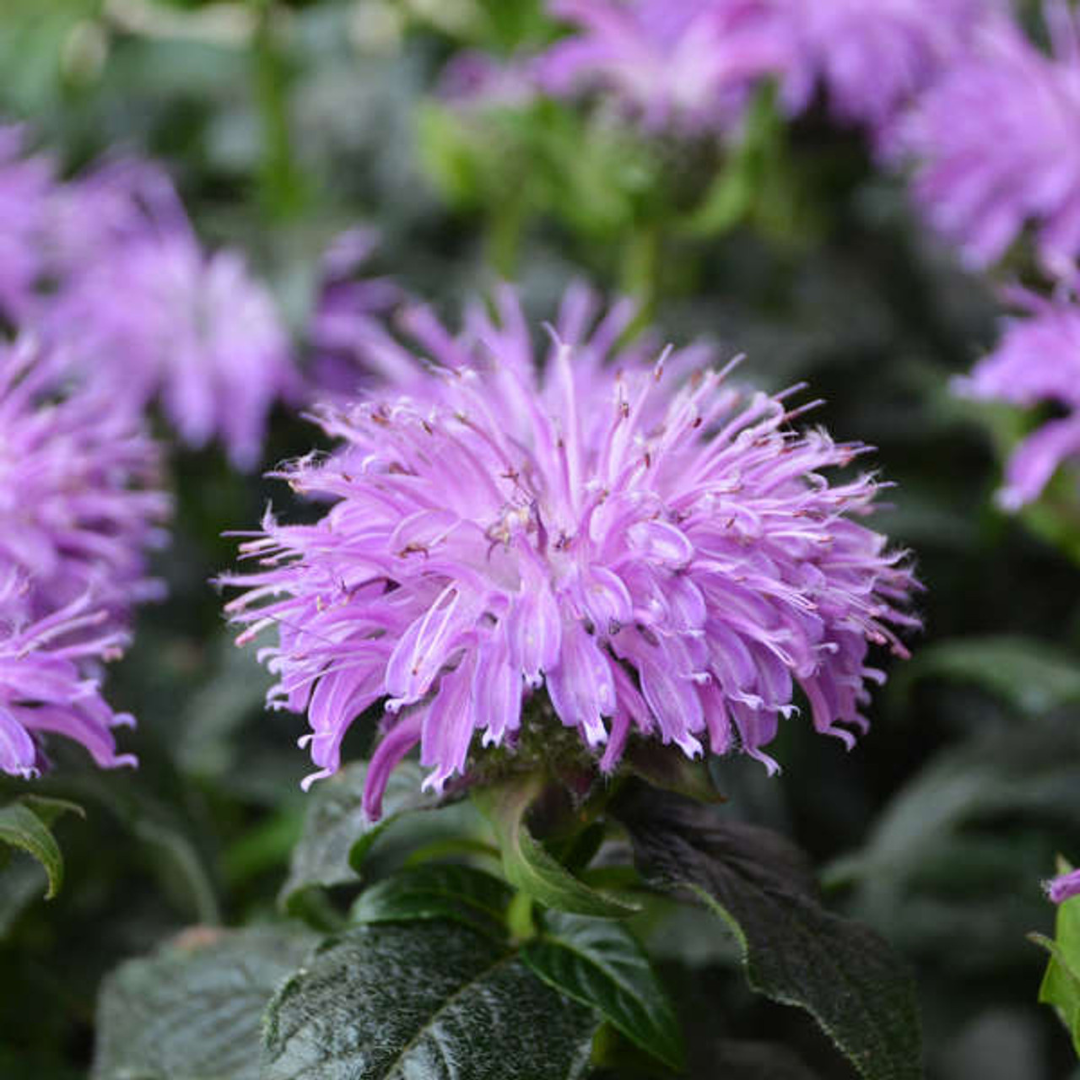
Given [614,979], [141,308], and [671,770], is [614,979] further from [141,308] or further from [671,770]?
[141,308]

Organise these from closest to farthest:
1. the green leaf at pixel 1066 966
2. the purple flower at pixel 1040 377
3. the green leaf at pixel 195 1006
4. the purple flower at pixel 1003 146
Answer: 1. the green leaf at pixel 1066 966
2. the green leaf at pixel 195 1006
3. the purple flower at pixel 1040 377
4. the purple flower at pixel 1003 146

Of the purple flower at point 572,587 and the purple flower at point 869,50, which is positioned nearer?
the purple flower at point 572,587

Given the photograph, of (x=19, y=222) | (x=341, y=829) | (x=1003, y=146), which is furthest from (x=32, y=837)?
(x=1003, y=146)

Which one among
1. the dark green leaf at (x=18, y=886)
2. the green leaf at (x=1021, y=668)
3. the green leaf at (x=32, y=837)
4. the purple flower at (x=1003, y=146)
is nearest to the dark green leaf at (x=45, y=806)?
the green leaf at (x=32, y=837)

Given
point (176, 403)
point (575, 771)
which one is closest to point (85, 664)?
point (575, 771)

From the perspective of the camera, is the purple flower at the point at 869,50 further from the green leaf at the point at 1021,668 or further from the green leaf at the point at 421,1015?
the green leaf at the point at 421,1015

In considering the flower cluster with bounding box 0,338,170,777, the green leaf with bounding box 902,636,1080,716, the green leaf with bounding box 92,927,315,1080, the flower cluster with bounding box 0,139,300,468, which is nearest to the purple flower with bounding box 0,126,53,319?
the flower cluster with bounding box 0,139,300,468

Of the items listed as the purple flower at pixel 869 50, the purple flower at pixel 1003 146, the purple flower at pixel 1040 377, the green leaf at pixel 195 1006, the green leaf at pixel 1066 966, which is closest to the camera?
the green leaf at pixel 1066 966
